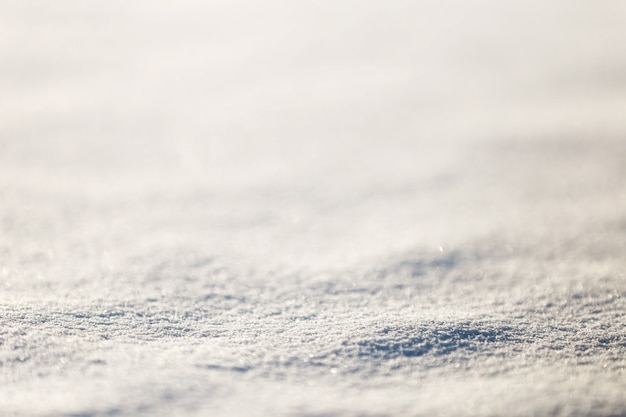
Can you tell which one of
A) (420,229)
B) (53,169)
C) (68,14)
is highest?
(68,14)

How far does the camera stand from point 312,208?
1.40 metres

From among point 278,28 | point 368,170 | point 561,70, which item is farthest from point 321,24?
point 368,170

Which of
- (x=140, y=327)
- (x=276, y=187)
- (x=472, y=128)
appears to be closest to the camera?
(x=140, y=327)

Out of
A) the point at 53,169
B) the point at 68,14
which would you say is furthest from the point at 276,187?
the point at 68,14

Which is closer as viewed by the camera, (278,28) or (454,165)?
(454,165)

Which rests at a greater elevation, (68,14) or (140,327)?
(68,14)

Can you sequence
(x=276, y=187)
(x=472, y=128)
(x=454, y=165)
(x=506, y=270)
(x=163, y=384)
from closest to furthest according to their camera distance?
(x=163, y=384), (x=506, y=270), (x=276, y=187), (x=454, y=165), (x=472, y=128)

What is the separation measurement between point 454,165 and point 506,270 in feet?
1.83

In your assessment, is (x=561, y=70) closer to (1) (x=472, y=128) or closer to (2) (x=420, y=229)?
(1) (x=472, y=128)

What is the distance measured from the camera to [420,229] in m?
1.27

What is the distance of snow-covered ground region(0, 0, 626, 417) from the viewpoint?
75cm

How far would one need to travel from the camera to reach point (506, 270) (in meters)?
1.09

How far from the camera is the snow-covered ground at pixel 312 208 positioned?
749 millimetres

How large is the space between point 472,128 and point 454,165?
277 mm
